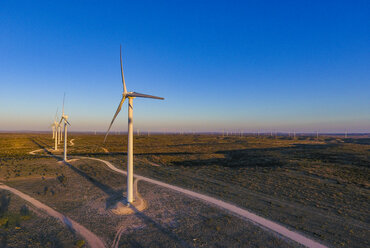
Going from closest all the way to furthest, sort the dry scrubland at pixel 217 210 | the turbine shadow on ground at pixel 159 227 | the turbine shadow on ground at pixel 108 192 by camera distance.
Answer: the turbine shadow on ground at pixel 159 227, the dry scrubland at pixel 217 210, the turbine shadow on ground at pixel 108 192

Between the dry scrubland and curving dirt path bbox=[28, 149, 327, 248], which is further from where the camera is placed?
the dry scrubland

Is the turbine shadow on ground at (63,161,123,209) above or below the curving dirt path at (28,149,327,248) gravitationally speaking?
below

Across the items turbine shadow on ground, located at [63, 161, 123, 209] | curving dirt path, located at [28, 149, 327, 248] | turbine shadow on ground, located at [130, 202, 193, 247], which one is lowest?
turbine shadow on ground, located at [63, 161, 123, 209]

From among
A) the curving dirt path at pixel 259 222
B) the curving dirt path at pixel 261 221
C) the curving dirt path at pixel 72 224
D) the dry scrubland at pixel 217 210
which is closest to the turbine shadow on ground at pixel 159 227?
the dry scrubland at pixel 217 210

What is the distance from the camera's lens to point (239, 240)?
10.9m

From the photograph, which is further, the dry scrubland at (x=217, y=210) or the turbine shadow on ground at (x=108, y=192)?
the turbine shadow on ground at (x=108, y=192)

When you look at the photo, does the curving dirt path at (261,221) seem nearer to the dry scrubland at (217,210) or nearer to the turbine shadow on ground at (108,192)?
the dry scrubland at (217,210)

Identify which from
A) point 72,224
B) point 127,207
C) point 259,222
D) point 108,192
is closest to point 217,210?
point 259,222

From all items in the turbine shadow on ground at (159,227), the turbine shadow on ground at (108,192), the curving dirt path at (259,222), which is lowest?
the turbine shadow on ground at (108,192)

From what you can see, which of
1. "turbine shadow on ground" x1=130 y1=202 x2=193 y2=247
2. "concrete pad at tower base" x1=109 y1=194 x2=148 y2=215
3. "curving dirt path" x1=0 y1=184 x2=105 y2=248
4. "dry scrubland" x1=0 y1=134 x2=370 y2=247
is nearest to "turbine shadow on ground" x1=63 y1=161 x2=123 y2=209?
"dry scrubland" x1=0 y1=134 x2=370 y2=247

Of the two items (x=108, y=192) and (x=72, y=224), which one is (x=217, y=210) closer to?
(x=72, y=224)

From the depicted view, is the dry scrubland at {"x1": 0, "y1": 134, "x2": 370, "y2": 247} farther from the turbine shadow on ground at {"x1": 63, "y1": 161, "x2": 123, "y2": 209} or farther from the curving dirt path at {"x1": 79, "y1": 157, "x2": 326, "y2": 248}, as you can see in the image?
the curving dirt path at {"x1": 79, "y1": 157, "x2": 326, "y2": 248}

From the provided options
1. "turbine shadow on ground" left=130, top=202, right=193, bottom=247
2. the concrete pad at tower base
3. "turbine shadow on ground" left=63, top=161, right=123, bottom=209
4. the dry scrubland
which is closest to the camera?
"turbine shadow on ground" left=130, top=202, right=193, bottom=247

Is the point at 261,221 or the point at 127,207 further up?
the point at 127,207
